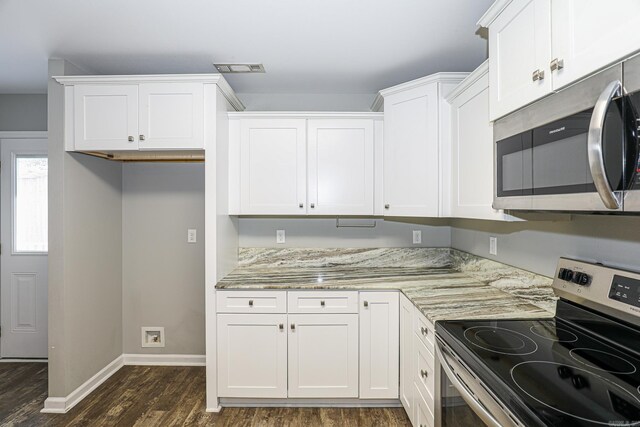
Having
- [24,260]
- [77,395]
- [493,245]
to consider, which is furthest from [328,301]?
[24,260]

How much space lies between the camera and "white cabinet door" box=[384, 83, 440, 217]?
2.39m

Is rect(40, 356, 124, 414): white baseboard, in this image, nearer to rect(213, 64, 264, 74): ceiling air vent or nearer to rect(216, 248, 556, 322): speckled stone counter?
rect(216, 248, 556, 322): speckled stone counter

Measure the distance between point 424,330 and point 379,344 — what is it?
64 cm

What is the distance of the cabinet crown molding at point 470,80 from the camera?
1758 mm

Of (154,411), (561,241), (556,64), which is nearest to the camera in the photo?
(556,64)

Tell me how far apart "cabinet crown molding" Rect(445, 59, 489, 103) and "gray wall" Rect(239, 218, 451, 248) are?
1148 mm

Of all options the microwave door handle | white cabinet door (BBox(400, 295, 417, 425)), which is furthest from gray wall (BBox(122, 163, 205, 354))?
the microwave door handle

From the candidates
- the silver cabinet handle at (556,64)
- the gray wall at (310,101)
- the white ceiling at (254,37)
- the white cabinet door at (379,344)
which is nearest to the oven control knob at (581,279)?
the silver cabinet handle at (556,64)

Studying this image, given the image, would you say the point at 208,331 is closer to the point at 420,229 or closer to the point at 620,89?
the point at 420,229

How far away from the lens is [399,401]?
2.46 metres

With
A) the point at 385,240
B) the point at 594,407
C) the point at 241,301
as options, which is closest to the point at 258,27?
the point at 241,301

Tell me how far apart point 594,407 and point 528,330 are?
0.59 metres

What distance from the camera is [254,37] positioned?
2143 millimetres

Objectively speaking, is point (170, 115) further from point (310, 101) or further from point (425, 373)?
point (425, 373)
